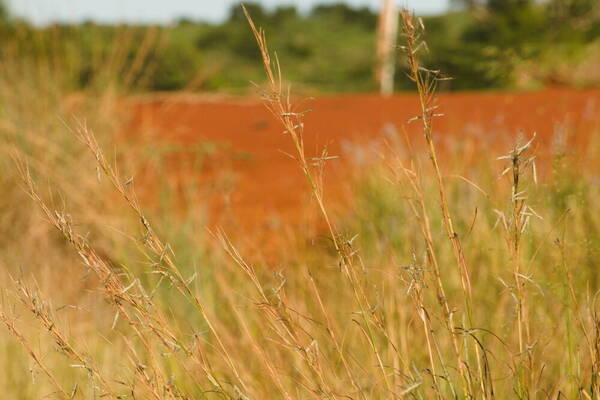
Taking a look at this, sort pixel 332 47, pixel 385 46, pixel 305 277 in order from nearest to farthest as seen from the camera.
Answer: pixel 305 277
pixel 385 46
pixel 332 47

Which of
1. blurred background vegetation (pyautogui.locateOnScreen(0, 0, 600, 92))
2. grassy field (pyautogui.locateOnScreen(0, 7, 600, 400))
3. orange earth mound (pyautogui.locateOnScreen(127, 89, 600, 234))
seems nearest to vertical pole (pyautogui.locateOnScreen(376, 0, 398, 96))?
blurred background vegetation (pyautogui.locateOnScreen(0, 0, 600, 92))

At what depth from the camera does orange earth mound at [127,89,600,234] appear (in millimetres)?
4164

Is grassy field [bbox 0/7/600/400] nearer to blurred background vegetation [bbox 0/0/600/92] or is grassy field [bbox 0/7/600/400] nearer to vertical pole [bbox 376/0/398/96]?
blurred background vegetation [bbox 0/0/600/92]

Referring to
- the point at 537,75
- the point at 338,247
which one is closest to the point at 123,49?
the point at 338,247

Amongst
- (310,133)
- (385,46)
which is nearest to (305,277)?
(310,133)

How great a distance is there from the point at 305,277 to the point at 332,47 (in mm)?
24982

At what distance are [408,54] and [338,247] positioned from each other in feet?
0.88

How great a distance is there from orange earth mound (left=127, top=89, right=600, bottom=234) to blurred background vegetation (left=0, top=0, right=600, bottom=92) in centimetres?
41

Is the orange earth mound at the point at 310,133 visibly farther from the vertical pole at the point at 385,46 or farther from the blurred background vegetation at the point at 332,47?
the vertical pole at the point at 385,46

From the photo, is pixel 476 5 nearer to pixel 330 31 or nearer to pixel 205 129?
pixel 205 129

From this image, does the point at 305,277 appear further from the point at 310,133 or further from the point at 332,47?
the point at 332,47

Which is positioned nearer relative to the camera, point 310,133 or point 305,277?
point 305,277

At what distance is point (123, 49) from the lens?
478 centimetres

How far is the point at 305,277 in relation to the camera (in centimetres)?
153
